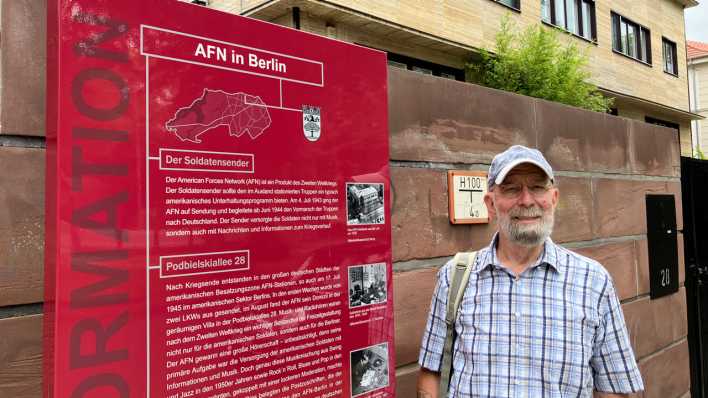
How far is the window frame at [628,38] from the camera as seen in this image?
21.1 m

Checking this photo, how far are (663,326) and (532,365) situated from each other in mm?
3086

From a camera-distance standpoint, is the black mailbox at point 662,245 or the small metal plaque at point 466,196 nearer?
the small metal plaque at point 466,196

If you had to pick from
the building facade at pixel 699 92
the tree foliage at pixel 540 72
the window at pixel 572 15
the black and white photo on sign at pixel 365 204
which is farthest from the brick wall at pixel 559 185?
the building facade at pixel 699 92

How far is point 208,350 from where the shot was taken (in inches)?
63.0

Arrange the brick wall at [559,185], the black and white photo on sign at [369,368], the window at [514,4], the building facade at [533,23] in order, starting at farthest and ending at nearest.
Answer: the window at [514,4]
the building facade at [533,23]
the brick wall at [559,185]
the black and white photo on sign at [369,368]

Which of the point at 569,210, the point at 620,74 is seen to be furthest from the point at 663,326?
the point at 620,74

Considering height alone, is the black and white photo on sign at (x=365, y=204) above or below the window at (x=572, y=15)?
below

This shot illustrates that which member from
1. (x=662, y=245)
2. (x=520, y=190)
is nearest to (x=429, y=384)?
(x=520, y=190)

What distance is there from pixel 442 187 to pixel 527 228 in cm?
75

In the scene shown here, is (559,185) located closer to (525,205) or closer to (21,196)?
(525,205)

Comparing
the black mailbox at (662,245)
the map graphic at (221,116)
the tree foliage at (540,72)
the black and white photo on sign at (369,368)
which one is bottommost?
the black and white photo on sign at (369,368)

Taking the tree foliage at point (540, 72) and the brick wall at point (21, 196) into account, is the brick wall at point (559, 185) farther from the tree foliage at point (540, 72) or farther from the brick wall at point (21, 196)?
the tree foliage at point (540, 72)

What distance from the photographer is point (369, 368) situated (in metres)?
2.12

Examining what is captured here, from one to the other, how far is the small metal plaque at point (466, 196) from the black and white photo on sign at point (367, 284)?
2.24 ft
